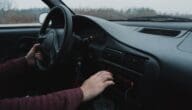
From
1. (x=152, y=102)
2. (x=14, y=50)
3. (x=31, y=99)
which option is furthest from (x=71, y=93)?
(x=14, y=50)

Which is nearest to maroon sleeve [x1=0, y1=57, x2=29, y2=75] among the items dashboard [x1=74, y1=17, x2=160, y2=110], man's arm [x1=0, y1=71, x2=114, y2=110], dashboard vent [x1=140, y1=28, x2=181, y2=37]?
dashboard [x1=74, y1=17, x2=160, y2=110]

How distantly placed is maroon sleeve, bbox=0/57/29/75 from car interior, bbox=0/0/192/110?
0.24ft

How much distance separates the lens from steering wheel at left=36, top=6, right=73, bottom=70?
8.93 feet

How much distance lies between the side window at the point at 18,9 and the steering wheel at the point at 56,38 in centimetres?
91

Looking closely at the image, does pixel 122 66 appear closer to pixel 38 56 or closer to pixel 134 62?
pixel 134 62

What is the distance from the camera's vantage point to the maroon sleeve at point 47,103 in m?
2.33

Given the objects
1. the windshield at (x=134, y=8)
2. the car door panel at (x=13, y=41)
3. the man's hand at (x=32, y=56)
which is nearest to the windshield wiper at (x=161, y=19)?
the windshield at (x=134, y=8)

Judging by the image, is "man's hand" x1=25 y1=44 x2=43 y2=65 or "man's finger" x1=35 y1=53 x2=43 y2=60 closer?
"man's finger" x1=35 y1=53 x2=43 y2=60

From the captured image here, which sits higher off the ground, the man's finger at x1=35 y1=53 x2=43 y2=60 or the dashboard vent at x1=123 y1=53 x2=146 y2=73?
the dashboard vent at x1=123 y1=53 x2=146 y2=73

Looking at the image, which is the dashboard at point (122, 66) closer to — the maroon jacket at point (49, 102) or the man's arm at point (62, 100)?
the man's arm at point (62, 100)

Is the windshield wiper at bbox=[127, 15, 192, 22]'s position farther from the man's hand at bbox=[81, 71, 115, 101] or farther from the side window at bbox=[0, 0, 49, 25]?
the side window at bbox=[0, 0, 49, 25]

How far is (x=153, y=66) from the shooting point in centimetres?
233

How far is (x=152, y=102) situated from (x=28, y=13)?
242 cm

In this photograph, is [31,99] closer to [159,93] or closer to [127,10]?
[159,93]
